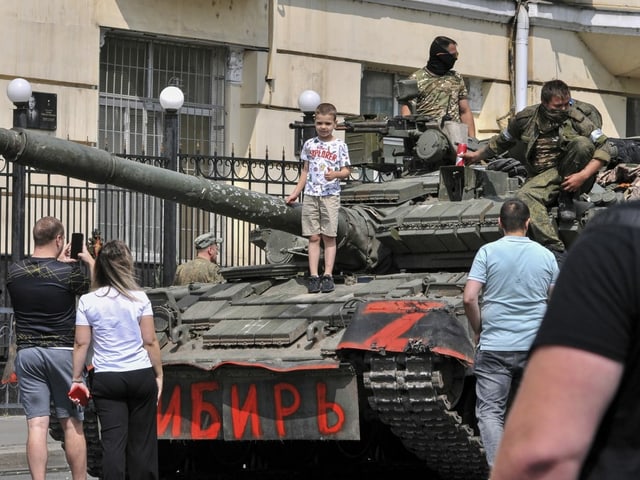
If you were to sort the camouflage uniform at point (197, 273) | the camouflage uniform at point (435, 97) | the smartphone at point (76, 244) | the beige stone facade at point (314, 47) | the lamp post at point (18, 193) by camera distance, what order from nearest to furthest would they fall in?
the smartphone at point (76, 244) → the camouflage uniform at point (435, 97) → the camouflage uniform at point (197, 273) → the lamp post at point (18, 193) → the beige stone facade at point (314, 47)

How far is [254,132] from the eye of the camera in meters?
17.4

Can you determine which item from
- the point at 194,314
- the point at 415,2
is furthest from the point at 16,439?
the point at 415,2

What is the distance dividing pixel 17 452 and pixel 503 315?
17.2 feet

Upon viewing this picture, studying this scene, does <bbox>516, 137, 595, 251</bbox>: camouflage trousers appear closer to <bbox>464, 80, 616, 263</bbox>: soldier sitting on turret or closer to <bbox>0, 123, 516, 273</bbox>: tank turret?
<bbox>464, 80, 616, 263</bbox>: soldier sitting on turret

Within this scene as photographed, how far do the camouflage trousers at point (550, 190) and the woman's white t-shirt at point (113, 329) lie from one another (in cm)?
285

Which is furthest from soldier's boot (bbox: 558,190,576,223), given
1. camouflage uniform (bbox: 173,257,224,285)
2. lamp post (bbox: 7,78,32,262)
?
lamp post (bbox: 7,78,32,262)

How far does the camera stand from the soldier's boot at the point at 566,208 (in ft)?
30.1

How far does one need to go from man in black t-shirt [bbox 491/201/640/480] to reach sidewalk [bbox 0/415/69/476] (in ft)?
28.6

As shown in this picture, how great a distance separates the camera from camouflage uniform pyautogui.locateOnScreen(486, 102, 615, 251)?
9.10 meters

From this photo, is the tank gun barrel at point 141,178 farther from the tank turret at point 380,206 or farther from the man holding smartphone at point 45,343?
the man holding smartphone at point 45,343

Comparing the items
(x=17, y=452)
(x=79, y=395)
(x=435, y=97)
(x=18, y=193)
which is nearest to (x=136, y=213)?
(x=18, y=193)

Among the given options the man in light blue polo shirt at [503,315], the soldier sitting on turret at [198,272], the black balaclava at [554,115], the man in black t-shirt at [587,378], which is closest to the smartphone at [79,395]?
the man in light blue polo shirt at [503,315]

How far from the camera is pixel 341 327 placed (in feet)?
27.7

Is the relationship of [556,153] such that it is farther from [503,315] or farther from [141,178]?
[141,178]
